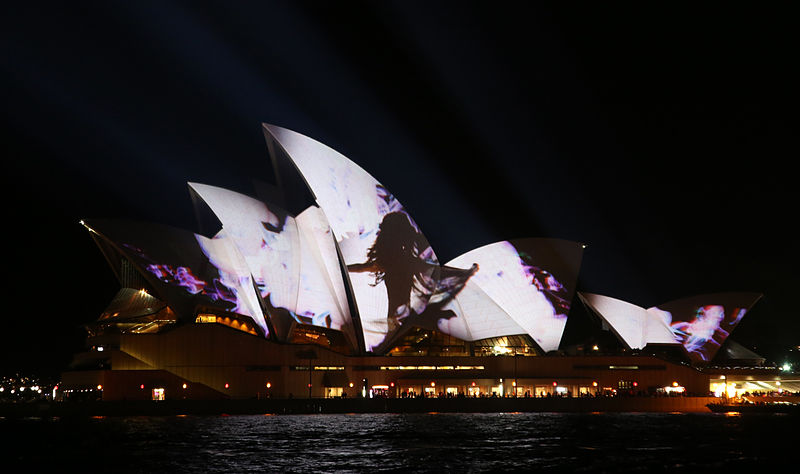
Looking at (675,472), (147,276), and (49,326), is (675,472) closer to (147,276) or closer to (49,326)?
(147,276)

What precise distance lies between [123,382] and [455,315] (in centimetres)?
2453

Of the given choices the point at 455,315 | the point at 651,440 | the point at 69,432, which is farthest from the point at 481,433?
the point at 455,315

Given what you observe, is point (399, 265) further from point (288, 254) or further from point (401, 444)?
point (401, 444)

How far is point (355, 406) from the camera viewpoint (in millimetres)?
60344

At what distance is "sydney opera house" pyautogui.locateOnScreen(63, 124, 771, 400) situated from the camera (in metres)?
57.8

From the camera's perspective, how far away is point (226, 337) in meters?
60.3

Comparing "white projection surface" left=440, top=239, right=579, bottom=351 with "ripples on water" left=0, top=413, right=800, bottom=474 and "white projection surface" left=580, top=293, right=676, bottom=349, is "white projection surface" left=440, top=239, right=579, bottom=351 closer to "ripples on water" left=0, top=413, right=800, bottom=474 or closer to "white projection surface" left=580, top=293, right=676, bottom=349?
"white projection surface" left=580, top=293, right=676, bottom=349

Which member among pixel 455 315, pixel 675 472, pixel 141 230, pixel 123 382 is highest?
pixel 141 230

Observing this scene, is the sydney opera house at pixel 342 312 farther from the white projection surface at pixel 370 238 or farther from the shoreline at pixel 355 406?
the shoreline at pixel 355 406

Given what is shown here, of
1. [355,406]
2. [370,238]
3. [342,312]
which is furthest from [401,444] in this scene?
[342,312]

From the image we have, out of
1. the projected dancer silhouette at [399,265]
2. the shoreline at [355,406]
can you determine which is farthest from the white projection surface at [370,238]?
the shoreline at [355,406]

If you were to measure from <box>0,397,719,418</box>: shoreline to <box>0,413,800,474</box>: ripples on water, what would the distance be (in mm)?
4076

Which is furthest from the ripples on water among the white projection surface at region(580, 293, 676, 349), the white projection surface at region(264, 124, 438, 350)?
the white projection surface at region(580, 293, 676, 349)

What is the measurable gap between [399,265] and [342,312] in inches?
207
